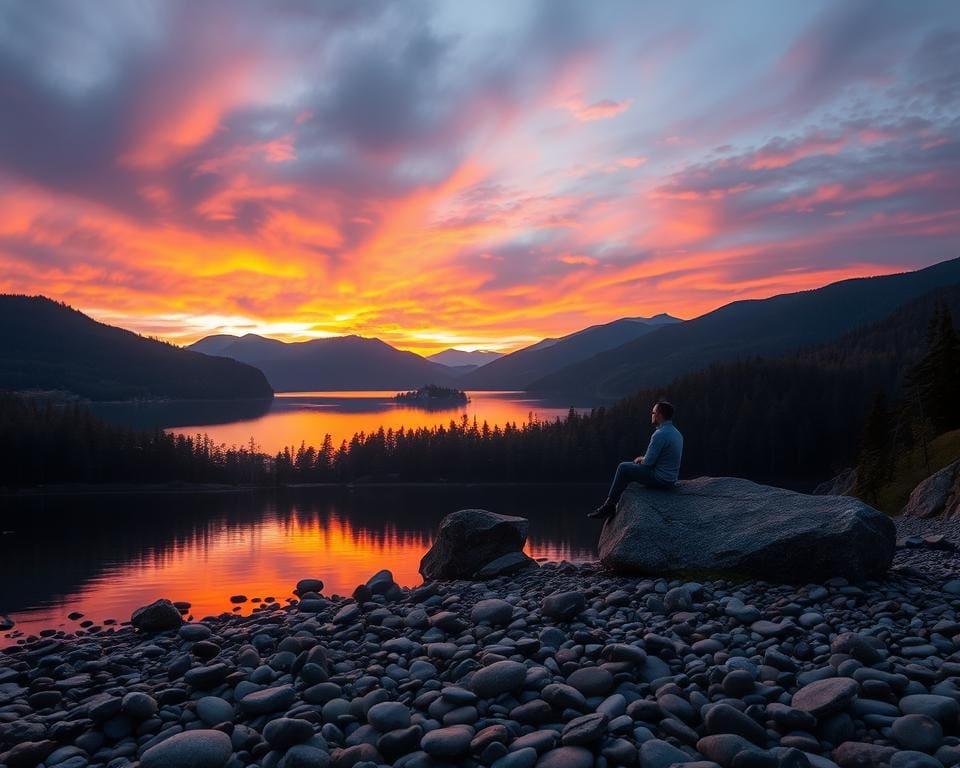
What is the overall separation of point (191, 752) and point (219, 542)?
1779 inches

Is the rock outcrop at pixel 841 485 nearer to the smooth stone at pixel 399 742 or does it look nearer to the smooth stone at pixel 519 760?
the smooth stone at pixel 519 760

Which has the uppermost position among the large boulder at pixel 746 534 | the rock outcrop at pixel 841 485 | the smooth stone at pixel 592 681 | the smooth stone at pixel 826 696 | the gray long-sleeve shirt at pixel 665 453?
the gray long-sleeve shirt at pixel 665 453

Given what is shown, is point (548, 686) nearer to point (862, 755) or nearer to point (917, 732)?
point (862, 755)

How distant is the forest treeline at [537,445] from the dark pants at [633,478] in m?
78.1

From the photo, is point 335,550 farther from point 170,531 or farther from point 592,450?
point 592,450

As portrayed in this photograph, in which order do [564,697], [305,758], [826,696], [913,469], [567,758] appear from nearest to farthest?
[567,758] → [826,696] → [305,758] → [564,697] → [913,469]

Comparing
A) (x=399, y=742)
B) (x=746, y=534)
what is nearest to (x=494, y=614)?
(x=399, y=742)

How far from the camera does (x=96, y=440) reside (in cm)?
9681

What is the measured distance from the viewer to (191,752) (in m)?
7.85

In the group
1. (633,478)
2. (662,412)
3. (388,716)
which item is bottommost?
(388,716)

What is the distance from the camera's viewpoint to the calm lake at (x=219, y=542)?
98.9 feet

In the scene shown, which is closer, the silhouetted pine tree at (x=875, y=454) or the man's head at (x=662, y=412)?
the man's head at (x=662, y=412)

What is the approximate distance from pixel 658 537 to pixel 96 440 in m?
101

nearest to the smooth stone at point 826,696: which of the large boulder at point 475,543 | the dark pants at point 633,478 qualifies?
the dark pants at point 633,478
